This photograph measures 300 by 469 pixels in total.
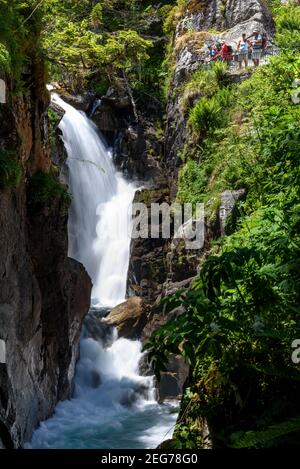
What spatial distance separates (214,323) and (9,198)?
6.50 metres

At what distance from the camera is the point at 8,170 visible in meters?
7.92

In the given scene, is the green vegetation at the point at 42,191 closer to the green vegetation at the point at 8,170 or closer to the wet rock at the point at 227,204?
the green vegetation at the point at 8,170

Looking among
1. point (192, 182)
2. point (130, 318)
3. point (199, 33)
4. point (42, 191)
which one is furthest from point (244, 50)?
point (42, 191)

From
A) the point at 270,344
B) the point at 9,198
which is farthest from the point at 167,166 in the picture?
the point at 270,344

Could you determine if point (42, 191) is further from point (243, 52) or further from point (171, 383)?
point (243, 52)

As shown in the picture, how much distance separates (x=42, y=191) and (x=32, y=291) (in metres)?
2.19

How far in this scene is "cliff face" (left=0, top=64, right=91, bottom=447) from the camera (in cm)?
843

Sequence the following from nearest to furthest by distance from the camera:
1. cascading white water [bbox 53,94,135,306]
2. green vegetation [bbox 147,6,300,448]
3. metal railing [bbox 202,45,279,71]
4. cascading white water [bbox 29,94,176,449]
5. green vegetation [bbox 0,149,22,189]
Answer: green vegetation [bbox 147,6,300,448], green vegetation [bbox 0,149,22,189], cascading white water [bbox 29,94,176,449], metal railing [bbox 202,45,279,71], cascading white water [bbox 53,94,135,306]

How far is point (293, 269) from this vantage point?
11.5ft

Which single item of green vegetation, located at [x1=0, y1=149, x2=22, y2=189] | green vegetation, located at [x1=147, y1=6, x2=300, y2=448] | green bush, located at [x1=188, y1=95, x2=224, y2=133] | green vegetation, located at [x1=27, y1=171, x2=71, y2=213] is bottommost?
green vegetation, located at [x1=147, y1=6, x2=300, y2=448]

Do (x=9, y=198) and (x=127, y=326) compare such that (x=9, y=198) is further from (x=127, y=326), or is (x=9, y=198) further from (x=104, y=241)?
(x=104, y=241)

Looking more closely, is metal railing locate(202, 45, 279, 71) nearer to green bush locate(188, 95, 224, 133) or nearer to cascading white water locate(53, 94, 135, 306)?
green bush locate(188, 95, 224, 133)

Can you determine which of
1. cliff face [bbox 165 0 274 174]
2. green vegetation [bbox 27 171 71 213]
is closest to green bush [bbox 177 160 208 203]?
cliff face [bbox 165 0 274 174]

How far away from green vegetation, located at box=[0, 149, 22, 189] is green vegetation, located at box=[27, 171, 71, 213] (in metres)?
2.10
